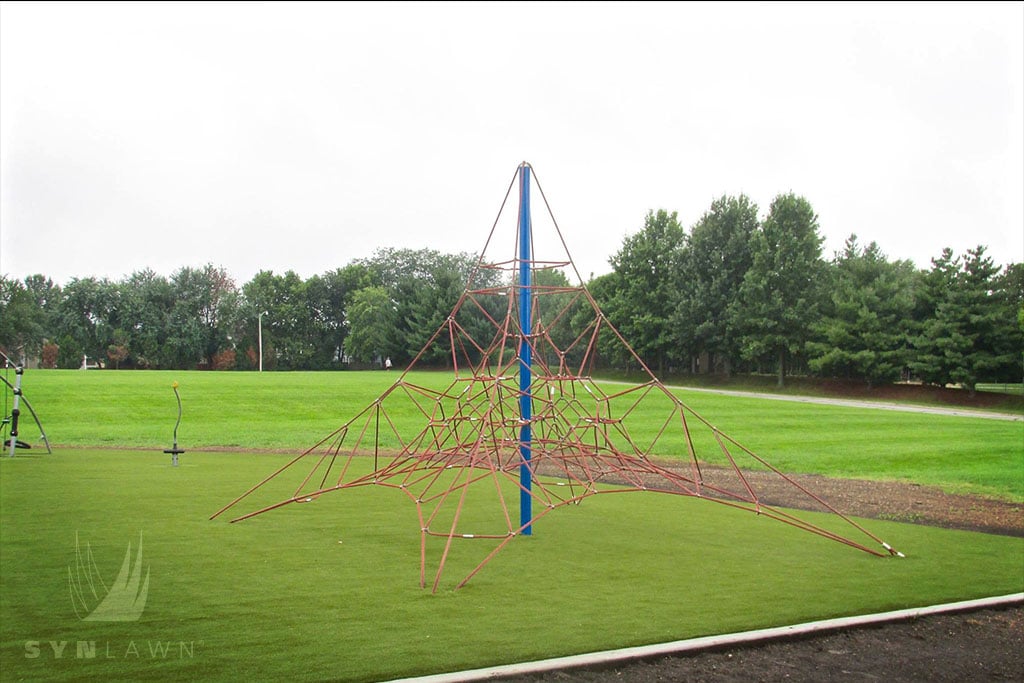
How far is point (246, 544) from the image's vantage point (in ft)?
25.2

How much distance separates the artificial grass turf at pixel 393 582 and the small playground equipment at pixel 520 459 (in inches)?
12.9

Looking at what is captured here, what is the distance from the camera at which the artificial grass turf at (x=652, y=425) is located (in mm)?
15867

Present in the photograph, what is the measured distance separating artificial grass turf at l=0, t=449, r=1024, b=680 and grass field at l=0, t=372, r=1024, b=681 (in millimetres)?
22

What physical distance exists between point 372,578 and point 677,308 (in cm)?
3901

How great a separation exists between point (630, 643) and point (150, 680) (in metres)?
2.81

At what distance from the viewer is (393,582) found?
21.2 feet

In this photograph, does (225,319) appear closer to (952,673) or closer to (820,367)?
(820,367)

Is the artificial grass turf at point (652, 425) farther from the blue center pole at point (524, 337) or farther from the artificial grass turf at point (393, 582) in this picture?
the blue center pole at point (524, 337)

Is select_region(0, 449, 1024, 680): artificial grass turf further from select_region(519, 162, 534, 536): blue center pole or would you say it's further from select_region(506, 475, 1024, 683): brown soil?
select_region(519, 162, 534, 536): blue center pole

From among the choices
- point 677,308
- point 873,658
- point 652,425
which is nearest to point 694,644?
point 873,658

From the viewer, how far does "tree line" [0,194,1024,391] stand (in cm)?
3145

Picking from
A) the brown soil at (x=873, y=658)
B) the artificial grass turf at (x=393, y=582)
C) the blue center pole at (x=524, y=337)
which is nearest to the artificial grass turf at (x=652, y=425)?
the artificial grass turf at (x=393, y=582)

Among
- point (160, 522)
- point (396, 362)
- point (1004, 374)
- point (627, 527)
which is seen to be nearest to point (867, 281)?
point (1004, 374)

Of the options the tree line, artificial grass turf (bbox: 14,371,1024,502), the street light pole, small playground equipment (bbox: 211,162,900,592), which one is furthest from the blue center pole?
the street light pole
